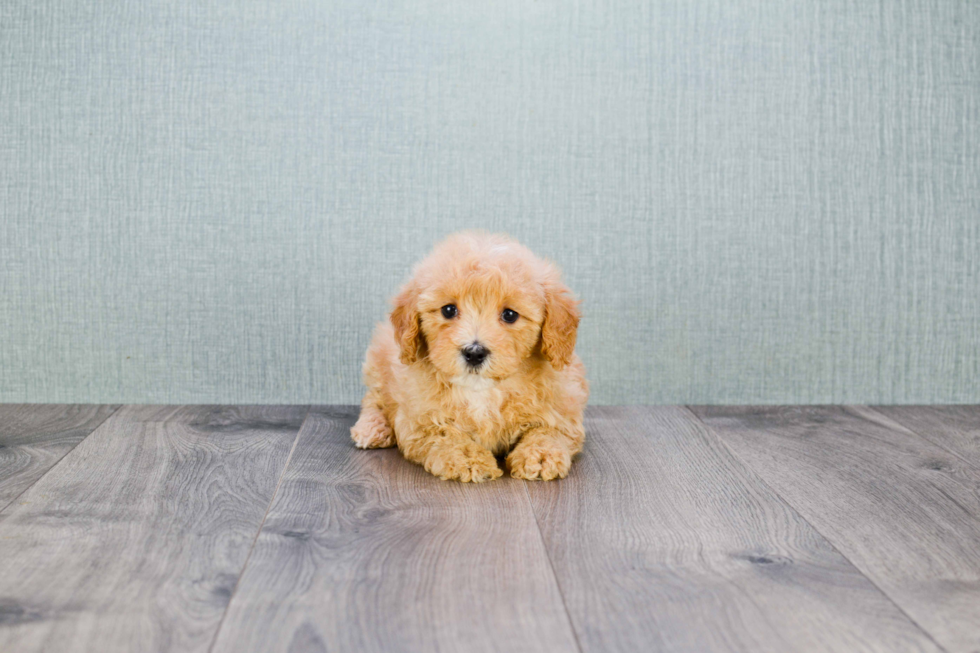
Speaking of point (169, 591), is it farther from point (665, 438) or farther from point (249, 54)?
point (249, 54)

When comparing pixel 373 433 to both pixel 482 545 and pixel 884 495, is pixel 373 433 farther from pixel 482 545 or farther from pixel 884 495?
pixel 884 495

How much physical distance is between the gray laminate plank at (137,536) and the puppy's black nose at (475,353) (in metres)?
0.54

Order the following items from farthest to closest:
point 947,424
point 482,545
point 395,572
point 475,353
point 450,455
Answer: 1. point 947,424
2. point 450,455
3. point 475,353
4. point 482,545
5. point 395,572

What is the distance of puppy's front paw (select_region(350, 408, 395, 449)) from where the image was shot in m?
2.27

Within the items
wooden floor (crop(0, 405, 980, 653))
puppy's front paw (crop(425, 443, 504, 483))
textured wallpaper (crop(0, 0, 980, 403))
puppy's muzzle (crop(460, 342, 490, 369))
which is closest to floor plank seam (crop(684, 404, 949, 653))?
wooden floor (crop(0, 405, 980, 653))

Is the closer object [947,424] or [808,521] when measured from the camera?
[808,521]

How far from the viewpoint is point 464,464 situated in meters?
1.97

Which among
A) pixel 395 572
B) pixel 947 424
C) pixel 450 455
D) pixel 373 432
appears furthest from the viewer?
pixel 947 424

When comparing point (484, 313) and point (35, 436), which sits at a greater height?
point (484, 313)

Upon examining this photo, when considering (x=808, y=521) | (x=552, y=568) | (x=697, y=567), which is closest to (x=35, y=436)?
(x=552, y=568)

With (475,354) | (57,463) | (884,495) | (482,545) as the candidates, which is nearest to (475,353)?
(475,354)

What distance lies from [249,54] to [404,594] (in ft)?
6.49

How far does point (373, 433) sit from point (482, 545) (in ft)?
2.52

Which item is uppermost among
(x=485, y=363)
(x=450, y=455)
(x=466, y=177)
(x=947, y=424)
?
(x=466, y=177)
